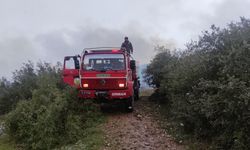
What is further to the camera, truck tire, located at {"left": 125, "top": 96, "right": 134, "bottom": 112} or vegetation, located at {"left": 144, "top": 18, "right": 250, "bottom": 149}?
truck tire, located at {"left": 125, "top": 96, "right": 134, "bottom": 112}

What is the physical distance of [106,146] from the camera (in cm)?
1222

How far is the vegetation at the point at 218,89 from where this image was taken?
10.1 m

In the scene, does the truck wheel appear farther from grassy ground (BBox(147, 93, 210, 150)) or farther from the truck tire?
grassy ground (BBox(147, 93, 210, 150))

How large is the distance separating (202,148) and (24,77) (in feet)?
41.5

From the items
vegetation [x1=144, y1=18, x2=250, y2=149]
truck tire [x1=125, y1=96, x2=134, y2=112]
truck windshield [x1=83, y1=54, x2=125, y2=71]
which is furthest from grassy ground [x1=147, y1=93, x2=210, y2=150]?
truck windshield [x1=83, y1=54, x2=125, y2=71]

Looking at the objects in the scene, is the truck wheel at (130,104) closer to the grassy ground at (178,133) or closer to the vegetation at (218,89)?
the grassy ground at (178,133)

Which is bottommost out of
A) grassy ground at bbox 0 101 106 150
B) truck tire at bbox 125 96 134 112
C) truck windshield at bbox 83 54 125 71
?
grassy ground at bbox 0 101 106 150

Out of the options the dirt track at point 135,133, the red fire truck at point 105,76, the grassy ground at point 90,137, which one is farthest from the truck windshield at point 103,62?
the dirt track at point 135,133

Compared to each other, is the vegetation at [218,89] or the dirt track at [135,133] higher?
the vegetation at [218,89]

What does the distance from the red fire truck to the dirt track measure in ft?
2.57

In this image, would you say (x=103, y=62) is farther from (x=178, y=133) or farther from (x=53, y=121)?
(x=178, y=133)

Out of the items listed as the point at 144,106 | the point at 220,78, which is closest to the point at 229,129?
the point at 220,78

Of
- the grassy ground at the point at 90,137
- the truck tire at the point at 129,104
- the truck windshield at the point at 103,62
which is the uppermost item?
the truck windshield at the point at 103,62

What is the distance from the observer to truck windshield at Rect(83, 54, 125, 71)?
16.0m
